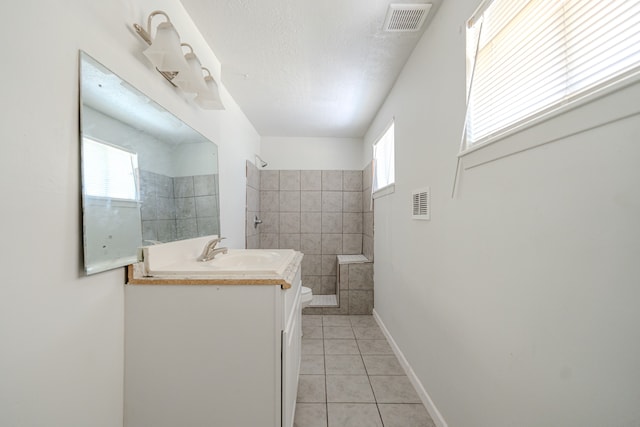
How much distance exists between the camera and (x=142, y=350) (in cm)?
106

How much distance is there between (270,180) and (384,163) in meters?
1.75

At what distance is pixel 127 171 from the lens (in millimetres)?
1027

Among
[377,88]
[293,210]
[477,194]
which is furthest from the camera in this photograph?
[293,210]

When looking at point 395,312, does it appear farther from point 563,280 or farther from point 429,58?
point 429,58

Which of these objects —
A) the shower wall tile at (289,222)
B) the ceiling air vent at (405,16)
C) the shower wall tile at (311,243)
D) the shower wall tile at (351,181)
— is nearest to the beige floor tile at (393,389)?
the shower wall tile at (311,243)

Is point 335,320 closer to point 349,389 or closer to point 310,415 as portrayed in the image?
point 349,389

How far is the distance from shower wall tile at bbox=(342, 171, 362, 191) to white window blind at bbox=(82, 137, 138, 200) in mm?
2899

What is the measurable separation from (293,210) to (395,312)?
2059 millimetres

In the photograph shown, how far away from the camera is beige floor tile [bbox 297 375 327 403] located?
1.63 metres

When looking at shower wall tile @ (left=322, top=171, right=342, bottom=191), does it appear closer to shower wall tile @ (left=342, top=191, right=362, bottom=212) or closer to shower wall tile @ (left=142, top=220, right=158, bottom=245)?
shower wall tile @ (left=342, top=191, right=362, bottom=212)

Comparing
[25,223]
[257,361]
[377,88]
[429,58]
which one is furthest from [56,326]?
[377,88]

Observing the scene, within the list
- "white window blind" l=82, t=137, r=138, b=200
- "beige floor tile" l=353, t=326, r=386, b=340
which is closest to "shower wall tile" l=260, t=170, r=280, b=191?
"beige floor tile" l=353, t=326, r=386, b=340

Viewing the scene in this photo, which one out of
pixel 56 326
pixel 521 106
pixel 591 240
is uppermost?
pixel 521 106

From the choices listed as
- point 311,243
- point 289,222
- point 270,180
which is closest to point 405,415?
point 311,243
